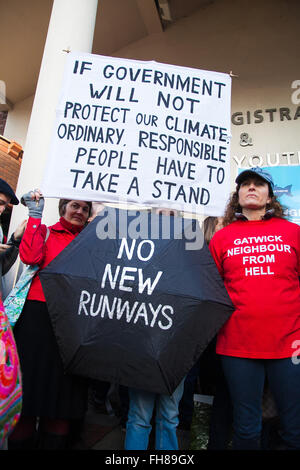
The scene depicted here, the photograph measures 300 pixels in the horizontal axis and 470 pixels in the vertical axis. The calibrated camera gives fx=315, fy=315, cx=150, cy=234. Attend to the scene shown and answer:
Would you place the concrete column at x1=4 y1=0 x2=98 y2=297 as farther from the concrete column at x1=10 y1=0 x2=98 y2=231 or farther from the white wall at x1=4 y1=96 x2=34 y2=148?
the white wall at x1=4 y1=96 x2=34 y2=148

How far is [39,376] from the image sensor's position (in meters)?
1.81

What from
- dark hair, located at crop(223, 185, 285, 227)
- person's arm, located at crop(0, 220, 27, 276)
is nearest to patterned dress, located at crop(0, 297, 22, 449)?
person's arm, located at crop(0, 220, 27, 276)

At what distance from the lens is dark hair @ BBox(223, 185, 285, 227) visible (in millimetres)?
2043

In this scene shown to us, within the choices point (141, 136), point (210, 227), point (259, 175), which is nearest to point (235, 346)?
point (259, 175)

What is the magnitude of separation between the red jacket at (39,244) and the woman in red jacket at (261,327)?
1037mm

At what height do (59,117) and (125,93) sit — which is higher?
(125,93)

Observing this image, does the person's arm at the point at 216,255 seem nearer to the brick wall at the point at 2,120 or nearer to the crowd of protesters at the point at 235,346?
the crowd of protesters at the point at 235,346

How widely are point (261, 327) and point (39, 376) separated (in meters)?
1.27

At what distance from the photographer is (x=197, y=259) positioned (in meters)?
1.62

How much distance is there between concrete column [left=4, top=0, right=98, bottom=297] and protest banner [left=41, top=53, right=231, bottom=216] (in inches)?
25.7

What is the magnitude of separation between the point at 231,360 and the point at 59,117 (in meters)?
1.85

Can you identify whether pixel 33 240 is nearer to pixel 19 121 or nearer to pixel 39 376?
pixel 39 376
